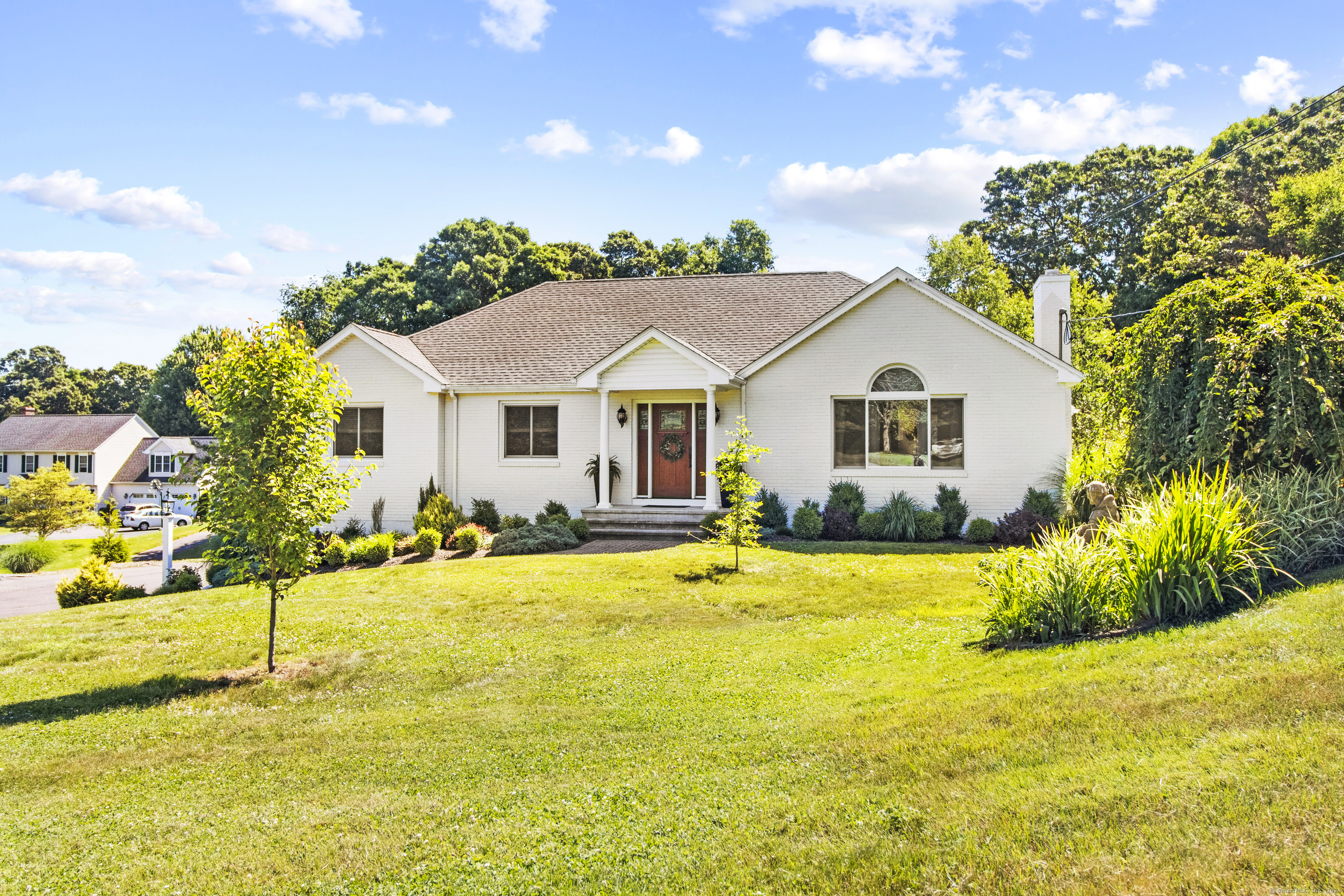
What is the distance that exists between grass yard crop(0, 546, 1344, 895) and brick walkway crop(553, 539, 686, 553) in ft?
18.2

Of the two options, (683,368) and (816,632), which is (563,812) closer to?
(816,632)

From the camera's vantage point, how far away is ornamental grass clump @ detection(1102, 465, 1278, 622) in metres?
6.98

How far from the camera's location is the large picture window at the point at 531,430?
1953 cm

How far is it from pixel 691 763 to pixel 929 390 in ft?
44.7

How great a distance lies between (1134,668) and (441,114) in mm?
12899

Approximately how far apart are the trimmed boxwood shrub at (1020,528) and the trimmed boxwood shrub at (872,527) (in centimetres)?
221

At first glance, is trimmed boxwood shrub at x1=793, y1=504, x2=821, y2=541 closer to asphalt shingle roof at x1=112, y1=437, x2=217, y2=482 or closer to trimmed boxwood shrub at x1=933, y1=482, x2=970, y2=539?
trimmed boxwood shrub at x1=933, y1=482, x2=970, y2=539

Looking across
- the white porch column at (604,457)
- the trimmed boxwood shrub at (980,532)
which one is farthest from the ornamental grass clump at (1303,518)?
the white porch column at (604,457)

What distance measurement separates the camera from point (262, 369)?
324 inches

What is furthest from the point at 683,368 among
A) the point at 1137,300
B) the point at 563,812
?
the point at 1137,300

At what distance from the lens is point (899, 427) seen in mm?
17578

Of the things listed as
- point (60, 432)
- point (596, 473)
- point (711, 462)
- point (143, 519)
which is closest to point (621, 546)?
point (711, 462)

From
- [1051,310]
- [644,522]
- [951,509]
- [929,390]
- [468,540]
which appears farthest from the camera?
[1051,310]

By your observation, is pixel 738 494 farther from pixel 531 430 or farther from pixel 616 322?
pixel 616 322
